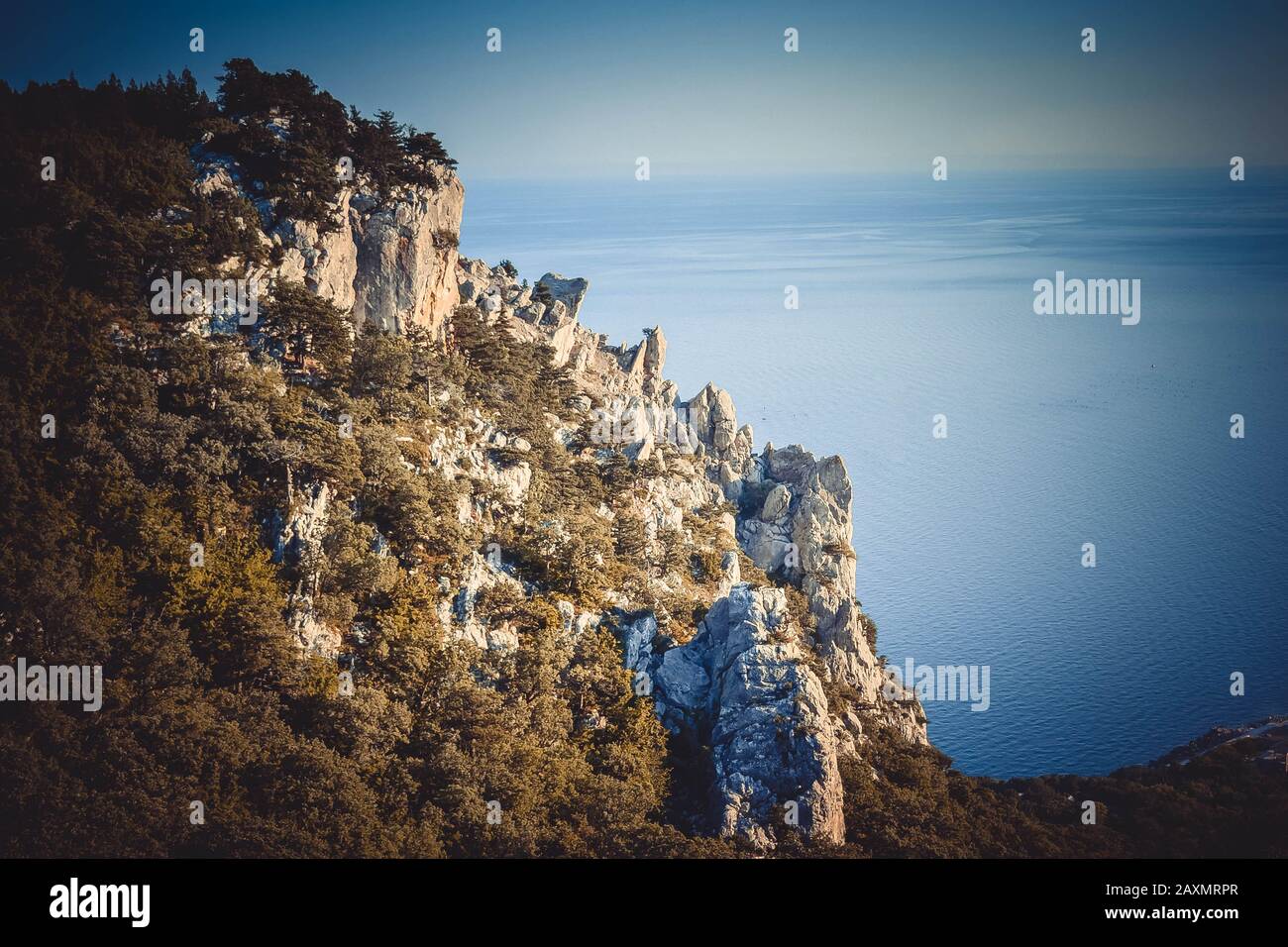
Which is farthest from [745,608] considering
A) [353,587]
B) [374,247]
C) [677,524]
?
[374,247]

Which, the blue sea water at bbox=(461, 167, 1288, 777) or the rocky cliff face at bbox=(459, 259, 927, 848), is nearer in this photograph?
the rocky cliff face at bbox=(459, 259, 927, 848)

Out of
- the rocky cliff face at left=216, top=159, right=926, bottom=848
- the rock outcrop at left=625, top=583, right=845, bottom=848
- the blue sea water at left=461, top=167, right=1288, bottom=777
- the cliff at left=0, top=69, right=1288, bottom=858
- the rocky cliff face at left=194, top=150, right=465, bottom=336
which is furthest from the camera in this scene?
the blue sea water at left=461, top=167, right=1288, bottom=777

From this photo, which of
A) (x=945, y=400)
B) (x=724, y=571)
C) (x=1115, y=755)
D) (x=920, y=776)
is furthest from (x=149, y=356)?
(x=945, y=400)

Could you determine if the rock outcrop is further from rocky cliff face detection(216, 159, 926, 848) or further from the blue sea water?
the blue sea water

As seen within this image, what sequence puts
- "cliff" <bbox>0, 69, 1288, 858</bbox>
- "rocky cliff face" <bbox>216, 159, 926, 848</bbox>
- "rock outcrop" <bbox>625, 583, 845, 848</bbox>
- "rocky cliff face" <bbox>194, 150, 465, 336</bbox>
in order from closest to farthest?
"cliff" <bbox>0, 69, 1288, 858</bbox>
"rock outcrop" <bbox>625, 583, 845, 848</bbox>
"rocky cliff face" <bbox>216, 159, 926, 848</bbox>
"rocky cliff face" <bbox>194, 150, 465, 336</bbox>

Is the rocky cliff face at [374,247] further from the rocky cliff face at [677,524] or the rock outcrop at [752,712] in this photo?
the rock outcrop at [752,712]

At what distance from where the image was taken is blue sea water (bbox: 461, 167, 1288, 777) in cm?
6769

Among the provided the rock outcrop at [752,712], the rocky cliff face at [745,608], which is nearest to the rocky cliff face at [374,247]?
the rocky cliff face at [745,608]

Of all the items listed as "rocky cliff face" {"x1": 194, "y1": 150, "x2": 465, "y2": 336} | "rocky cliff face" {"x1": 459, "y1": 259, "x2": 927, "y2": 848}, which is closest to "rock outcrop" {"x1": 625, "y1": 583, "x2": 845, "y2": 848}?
"rocky cliff face" {"x1": 459, "y1": 259, "x2": 927, "y2": 848}

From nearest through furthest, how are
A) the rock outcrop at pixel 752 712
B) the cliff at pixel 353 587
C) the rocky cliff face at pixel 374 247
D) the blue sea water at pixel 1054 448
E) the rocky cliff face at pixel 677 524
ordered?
the cliff at pixel 353 587, the rock outcrop at pixel 752 712, the rocky cliff face at pixel 677 524, the rocky cliff face at pixel 374 247, the blue sea water at pixel 1054 448

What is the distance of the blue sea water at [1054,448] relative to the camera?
67.7 meters
